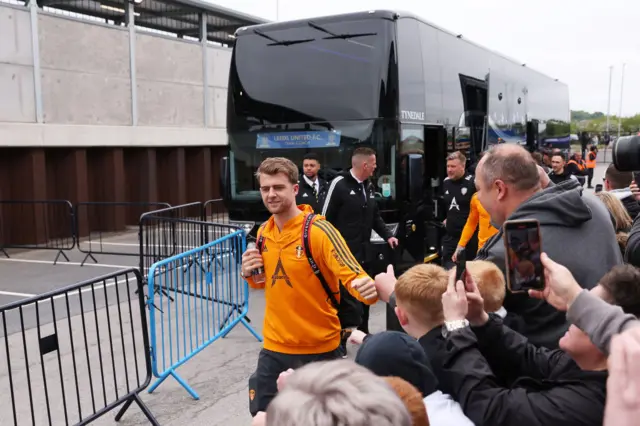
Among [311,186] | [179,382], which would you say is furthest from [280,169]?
[311,186]

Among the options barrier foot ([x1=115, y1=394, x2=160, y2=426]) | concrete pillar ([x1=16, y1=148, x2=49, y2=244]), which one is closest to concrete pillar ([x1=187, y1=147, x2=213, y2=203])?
concrete pillar ([x1=16, y1=148, x2=49, y2=244])

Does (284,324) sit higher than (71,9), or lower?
lower

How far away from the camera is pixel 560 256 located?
2.51 meters

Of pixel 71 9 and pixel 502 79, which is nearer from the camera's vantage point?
pixel 502 79

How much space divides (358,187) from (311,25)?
2.91m

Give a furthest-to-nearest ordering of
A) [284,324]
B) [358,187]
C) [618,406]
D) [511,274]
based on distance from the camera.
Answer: [358,187] < [284,324] < [511,274] < [618,406]

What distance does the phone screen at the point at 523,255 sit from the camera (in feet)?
6.59

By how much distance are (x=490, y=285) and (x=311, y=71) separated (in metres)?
6.21

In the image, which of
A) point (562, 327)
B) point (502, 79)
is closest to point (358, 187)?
point (562, 327)

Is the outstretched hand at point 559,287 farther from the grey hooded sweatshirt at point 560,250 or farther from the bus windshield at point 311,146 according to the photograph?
the bus windshield at point 311,146

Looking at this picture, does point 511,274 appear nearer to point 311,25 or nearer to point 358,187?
point 358,187

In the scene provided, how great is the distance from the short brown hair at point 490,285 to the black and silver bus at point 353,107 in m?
5.18

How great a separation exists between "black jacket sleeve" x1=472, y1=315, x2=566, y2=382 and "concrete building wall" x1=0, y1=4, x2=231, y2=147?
12.5m

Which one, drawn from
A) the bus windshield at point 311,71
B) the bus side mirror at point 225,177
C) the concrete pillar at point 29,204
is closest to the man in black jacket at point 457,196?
the bus windshield at point 311,71
